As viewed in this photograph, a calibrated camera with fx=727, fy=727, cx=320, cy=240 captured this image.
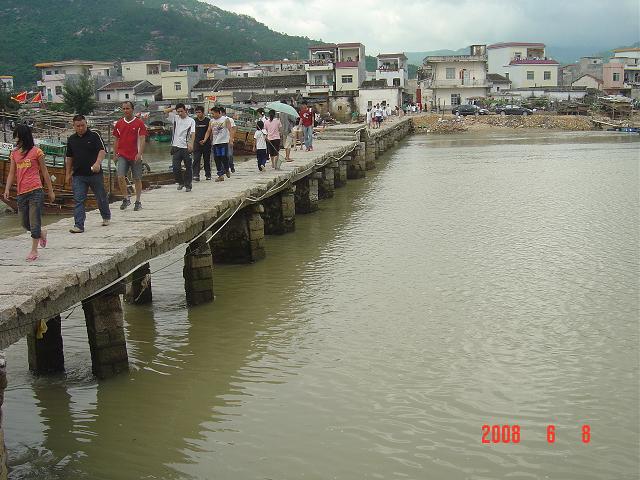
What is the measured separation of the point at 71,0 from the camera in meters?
118

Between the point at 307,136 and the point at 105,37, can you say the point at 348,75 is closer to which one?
the point at 307,136

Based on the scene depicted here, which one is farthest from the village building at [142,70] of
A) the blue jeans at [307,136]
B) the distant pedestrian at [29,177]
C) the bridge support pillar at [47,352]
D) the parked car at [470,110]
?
the bridge support pillar at [47,352]

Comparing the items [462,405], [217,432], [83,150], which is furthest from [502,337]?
[83,150]

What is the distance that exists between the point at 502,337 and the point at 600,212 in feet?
35.0

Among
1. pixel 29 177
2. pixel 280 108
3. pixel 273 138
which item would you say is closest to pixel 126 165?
pixel 29 177

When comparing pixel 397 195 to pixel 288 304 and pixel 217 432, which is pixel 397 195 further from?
pixel 217 432

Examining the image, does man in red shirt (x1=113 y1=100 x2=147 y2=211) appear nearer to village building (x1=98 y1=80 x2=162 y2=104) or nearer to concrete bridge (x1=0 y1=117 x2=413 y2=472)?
concrete bridge (x1=0 y1=117 x2=413 y2=472)

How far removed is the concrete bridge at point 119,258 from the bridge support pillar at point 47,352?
0.01 meters

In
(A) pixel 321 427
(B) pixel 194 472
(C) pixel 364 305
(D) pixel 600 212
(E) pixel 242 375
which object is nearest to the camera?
(B) pixel 194 472

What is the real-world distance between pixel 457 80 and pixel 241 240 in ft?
208

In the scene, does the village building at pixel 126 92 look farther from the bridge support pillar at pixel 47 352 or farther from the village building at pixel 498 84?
the bridge support pillar at pixel 47 352

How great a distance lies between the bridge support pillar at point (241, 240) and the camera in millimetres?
12750

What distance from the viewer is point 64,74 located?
7712cm

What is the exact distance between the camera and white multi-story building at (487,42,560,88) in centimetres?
7525
